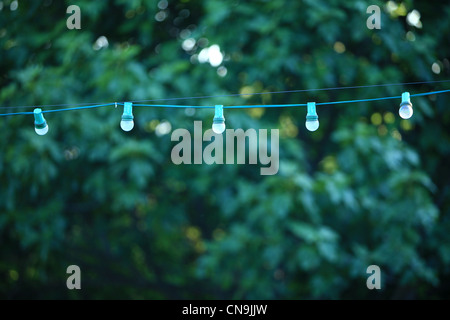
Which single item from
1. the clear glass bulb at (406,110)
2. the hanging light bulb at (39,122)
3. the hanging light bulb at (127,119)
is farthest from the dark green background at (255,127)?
the clear glass bulb at (406,110)

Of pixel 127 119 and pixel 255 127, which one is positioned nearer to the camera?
pixel 127 119

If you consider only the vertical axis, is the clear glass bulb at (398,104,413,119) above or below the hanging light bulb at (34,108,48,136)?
below

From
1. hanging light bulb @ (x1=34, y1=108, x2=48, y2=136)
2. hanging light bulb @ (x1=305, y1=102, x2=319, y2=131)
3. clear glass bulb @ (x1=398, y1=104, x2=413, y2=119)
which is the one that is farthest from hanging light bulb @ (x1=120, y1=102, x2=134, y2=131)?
clear glass bulb @ (x1=398, y1=104, x2=413, y2=119)

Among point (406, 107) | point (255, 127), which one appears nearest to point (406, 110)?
point (406, 107)

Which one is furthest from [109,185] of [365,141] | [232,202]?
[365,141]

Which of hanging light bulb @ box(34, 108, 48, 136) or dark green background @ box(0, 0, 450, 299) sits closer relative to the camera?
hanging light bulb @ box(34, 108, 48, 136)

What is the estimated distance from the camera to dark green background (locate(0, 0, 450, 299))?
224 inches

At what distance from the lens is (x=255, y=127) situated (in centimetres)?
592

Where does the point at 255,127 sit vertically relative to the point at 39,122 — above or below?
above

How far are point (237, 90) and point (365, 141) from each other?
156cm

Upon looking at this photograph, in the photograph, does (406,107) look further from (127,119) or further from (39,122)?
(39,122)

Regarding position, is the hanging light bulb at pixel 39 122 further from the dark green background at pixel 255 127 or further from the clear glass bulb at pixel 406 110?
the clear glass bulb at pixel 406 110

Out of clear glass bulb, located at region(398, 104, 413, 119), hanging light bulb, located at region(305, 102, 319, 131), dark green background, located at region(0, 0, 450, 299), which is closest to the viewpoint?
clear glass bulb, located at region(398, 104, 413, 119)

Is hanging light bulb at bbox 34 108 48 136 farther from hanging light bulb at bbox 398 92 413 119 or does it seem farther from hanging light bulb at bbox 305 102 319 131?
hanging light bulb at bbox 398 92 413 119
